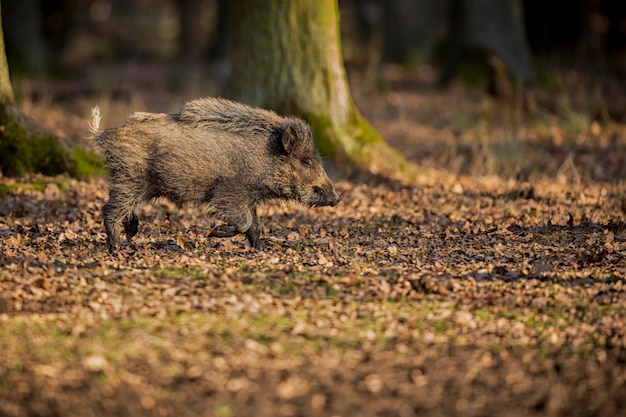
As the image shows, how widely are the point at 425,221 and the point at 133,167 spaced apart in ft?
10.0

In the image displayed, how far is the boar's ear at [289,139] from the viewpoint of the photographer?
7.50m

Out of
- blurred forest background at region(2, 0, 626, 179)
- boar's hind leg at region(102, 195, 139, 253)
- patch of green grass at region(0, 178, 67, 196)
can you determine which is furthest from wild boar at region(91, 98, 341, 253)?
blurred forest background at region(2, 0, 626, 179)

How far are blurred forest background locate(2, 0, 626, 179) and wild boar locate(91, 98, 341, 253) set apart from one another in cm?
499

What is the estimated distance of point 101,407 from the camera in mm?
4500

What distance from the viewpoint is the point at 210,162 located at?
738 cm

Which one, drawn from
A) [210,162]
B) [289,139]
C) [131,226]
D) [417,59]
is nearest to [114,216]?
[131,226]

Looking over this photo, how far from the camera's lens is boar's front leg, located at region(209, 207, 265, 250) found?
24.3ft

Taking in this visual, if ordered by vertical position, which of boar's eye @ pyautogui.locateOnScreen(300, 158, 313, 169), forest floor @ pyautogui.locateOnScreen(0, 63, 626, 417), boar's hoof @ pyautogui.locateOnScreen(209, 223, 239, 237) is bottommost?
forest floor @ pyautogui.locateOnScreen(0, 63, 626, 417)

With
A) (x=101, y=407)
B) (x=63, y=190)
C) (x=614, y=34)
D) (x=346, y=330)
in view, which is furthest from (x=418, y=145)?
(x=614, y=34)

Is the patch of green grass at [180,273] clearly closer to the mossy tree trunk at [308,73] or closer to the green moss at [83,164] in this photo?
the green moss at [83,164]

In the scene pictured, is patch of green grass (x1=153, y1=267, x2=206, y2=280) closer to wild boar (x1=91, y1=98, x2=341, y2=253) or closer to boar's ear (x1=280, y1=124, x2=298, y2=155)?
wild boar (x1=91, y1=98, x2=341, y2=253)

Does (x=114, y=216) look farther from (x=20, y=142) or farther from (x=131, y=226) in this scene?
(x=20, y=142)

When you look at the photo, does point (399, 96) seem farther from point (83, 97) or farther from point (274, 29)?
point (274, 29)

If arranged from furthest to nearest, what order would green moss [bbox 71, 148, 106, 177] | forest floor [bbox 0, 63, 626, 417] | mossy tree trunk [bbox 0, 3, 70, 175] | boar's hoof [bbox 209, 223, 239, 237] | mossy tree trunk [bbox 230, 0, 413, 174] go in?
1. mossy tree trunk [bbox 230, 0, 413, 174]
2. green moss [bbox 71, 148, 106, 177]
3. mossy tree trunk [bbox 0, 3, 70, 175]
4. boar's hoof [bbox 209, 223, 239, 237]
5. forest floor [bbox 0, 63, 626, 417]
